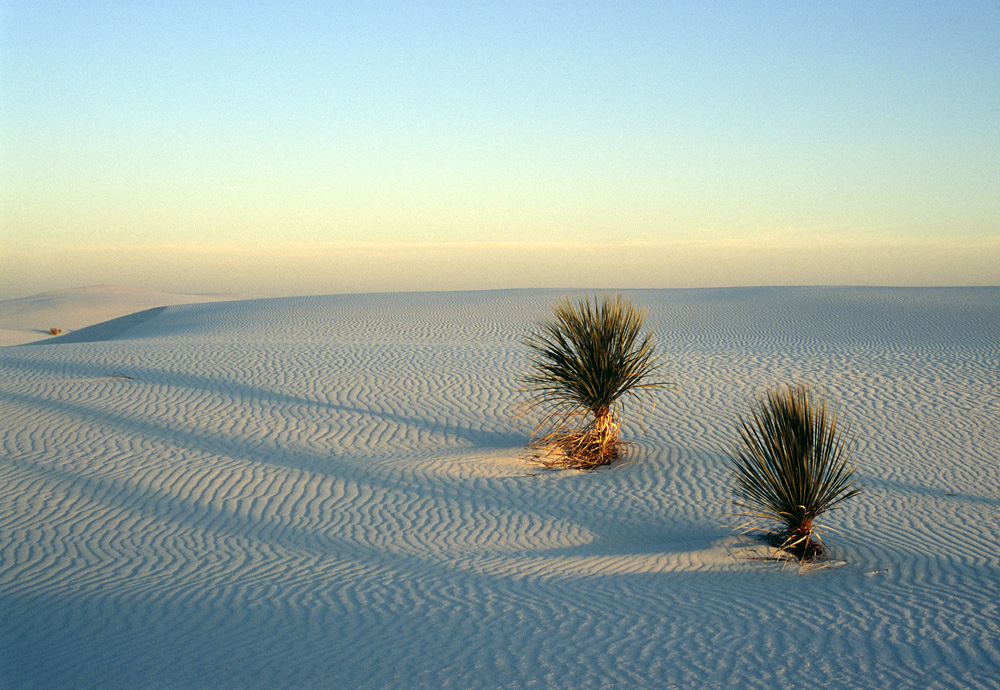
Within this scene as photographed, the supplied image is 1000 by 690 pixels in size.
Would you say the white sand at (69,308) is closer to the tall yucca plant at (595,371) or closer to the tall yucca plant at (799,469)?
the tall yucca plant at (595,371)

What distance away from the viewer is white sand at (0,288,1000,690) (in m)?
4.56

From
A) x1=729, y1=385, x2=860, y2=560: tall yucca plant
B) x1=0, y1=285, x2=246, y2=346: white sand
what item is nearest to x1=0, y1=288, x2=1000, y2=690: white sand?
x1=729, y1=385, x2=860, y2=560: tall yucca plant

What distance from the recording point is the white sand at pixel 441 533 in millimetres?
4562

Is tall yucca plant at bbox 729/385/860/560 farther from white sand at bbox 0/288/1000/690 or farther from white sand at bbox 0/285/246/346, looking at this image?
white sand at bbox 0/285/246/346

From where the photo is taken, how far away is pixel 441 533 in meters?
7.89

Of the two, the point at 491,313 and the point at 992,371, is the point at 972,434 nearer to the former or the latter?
the point at 992,371

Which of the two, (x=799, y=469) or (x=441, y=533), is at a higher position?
(x=799, y=469)

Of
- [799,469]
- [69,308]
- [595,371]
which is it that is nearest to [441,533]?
[595,371]

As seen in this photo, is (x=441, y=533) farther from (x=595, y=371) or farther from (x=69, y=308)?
(x=69, y=308)

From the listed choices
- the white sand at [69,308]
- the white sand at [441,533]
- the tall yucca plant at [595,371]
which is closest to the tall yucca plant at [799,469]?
the white sand at [441,533]

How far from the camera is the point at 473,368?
52.3ft

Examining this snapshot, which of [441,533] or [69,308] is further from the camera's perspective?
[69,308]

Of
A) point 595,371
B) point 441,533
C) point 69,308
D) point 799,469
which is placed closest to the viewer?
point 799,469

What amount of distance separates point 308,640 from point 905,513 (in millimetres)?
6553
